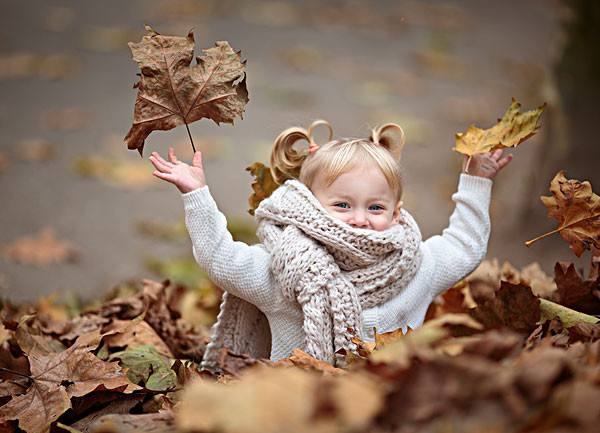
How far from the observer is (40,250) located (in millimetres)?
4223

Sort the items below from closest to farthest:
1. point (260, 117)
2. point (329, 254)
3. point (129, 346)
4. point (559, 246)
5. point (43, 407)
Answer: point (43, 407), point (329, 254), point (129, 346), point (559, 246), point (260, 117)

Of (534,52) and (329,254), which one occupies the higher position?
(534,52)

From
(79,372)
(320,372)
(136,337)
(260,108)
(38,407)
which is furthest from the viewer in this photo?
(260,108)

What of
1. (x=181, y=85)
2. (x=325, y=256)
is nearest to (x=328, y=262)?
(x=325, y=256)

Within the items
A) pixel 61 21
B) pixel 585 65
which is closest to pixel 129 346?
pixel 585 65

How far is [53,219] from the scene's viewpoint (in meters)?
4.60

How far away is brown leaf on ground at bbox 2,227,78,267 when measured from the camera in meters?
4.10

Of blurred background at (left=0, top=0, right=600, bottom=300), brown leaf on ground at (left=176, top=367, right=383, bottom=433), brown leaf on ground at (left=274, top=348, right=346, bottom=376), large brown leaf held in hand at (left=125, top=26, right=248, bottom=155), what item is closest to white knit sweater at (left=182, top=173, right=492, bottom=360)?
large brown leaf held in hand at (left=125, top=26, right=248, bottom=155)

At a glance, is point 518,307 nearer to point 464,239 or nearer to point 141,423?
point 464,239

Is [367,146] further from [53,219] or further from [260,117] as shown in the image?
[260,117]

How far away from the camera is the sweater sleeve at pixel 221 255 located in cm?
220

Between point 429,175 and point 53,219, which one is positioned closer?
point 53,219

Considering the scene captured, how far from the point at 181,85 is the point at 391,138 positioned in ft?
2.24

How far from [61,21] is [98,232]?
163 inches
